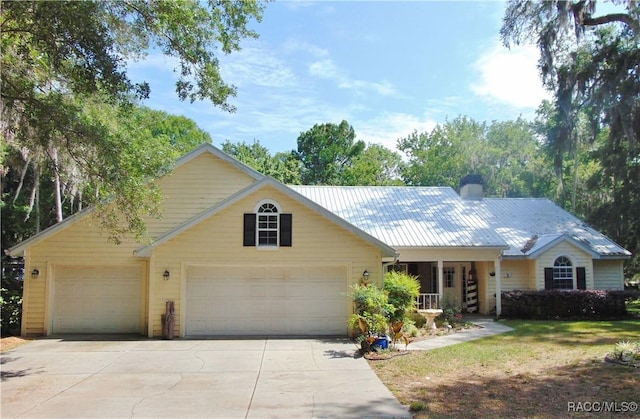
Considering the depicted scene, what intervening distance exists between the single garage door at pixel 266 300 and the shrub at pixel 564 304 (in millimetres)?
7649

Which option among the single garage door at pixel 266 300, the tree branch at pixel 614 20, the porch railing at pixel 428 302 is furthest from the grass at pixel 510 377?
the tree branch at pixel 614 20

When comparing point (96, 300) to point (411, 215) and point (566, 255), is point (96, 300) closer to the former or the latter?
point (411, 215)

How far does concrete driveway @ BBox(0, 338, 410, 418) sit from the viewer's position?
676 centimetres

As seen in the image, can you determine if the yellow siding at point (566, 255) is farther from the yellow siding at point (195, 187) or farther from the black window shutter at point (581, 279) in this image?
the yellow siding at point (195, 187)

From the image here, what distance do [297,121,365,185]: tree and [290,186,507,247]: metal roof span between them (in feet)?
59.9

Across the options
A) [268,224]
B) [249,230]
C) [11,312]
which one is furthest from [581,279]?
[11,312]

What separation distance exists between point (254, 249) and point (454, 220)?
31.0 feet

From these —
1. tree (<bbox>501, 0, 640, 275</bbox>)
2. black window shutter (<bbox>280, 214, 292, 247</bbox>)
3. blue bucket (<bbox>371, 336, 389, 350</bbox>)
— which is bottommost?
blue bucket (<bbox>371, 336, 389, 350</bbox>)

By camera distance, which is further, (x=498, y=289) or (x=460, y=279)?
(x=460, y=279)

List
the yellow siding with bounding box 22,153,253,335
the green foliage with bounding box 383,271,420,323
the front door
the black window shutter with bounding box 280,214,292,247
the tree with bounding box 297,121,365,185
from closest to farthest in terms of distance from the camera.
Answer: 1. the green foliage with bounding box 383,271,420,323
2. the black window shutter with bounding box 280,214,292,247
3. the yellow siding with bounding box 22,153,253,335
4. the front door
5. the tree with bounding box 297,121,365,185

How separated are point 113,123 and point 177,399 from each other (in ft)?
23.4

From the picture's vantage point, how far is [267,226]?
13.8 metres

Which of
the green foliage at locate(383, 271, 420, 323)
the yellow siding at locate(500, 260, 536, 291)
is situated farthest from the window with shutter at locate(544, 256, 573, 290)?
the green foliage at locate(383, 271, 420, 323)

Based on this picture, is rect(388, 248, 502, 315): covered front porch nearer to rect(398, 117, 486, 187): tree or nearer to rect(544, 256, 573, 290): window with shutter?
rect(544, 256, 573, 290): window with shutter
